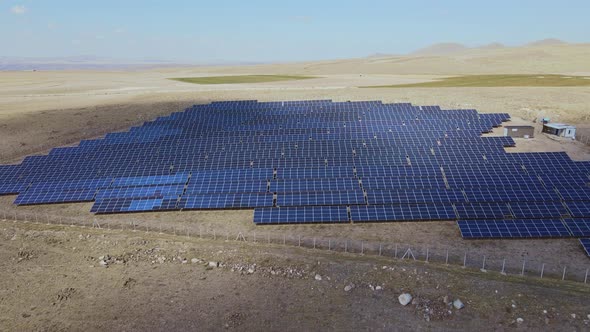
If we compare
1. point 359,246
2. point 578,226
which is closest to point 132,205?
point 359,246

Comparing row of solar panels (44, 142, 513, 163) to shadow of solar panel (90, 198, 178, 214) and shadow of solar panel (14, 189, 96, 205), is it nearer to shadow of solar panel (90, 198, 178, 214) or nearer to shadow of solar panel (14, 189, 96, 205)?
shadow of solar panel (14, 189, 96, 205)

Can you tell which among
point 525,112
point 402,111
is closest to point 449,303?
point 402,111

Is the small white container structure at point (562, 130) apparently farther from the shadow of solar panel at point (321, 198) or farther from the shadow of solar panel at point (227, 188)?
the shadow of solar panel at point (227, 188)

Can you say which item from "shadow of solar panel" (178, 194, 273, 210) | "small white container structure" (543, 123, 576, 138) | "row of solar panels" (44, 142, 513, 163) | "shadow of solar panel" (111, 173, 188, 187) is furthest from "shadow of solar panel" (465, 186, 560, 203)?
"shadow of solar panel" (111, 173, 188, 187)

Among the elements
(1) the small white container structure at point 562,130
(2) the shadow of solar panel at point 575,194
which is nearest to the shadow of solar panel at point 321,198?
(2) the shadow of solar panel at point 575,194

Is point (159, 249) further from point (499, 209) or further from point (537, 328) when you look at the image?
point (499, 209)

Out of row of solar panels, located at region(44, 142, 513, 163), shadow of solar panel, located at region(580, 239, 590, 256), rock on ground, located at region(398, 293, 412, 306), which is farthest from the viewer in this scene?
row of solar panels, located at region(44, 142, 513, 163)
